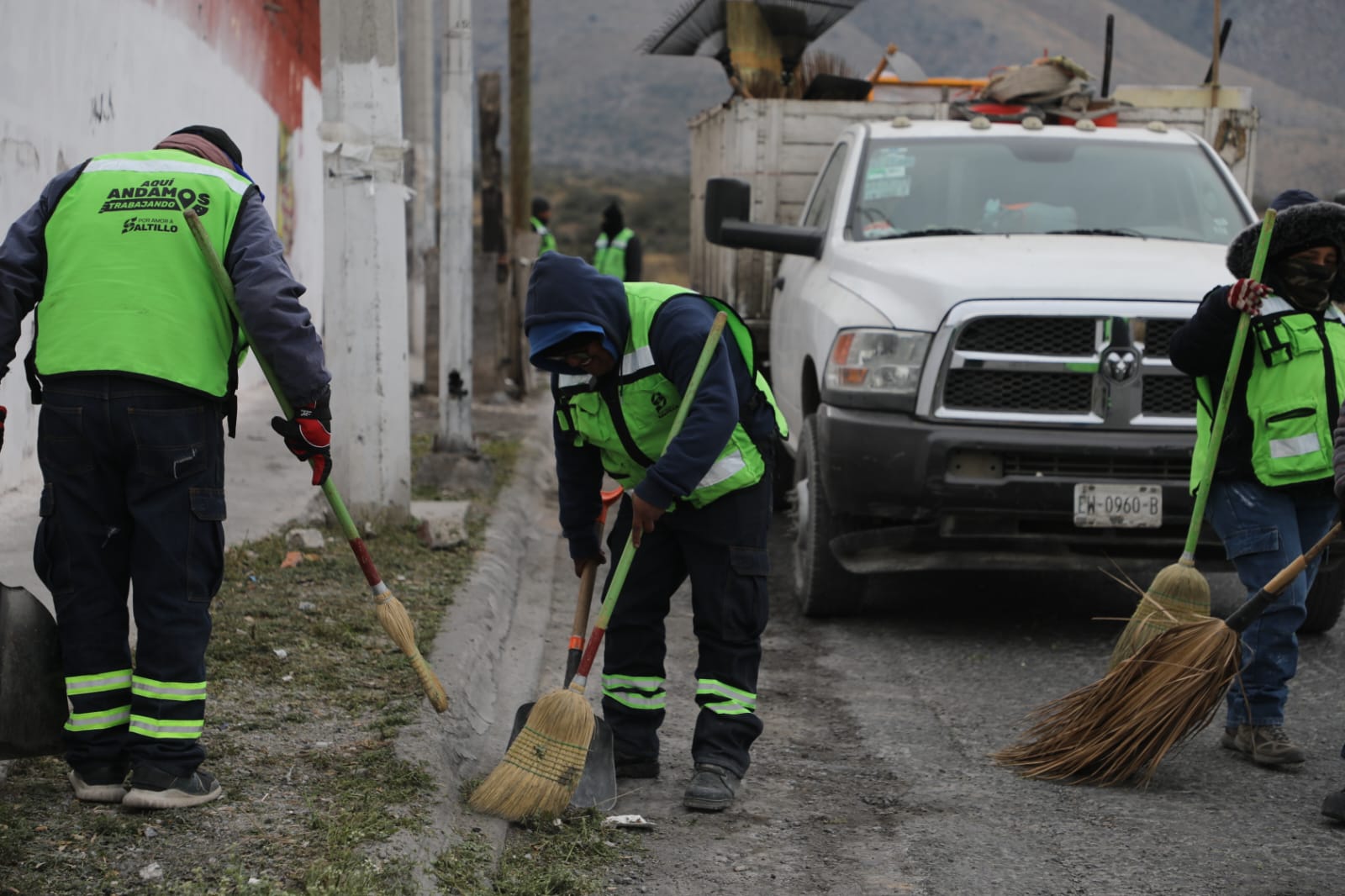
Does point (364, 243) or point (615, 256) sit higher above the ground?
point (364, 243)

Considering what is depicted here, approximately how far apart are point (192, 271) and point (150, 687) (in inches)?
39.5

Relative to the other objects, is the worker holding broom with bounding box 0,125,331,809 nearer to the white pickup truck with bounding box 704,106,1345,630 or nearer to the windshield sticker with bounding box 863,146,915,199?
the white pickup truck with bounding box 704,106,1345,630

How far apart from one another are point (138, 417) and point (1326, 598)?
4946 mm

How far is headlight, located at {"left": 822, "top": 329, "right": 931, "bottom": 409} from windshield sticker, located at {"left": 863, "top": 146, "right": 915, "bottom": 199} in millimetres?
1372

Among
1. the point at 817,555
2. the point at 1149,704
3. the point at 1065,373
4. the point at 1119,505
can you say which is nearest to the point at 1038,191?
the point at 1065,373

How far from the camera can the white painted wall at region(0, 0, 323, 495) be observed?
7.31 m

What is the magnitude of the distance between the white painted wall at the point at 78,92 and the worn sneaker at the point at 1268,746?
17.4 feet

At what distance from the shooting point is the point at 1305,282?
4.96 metres

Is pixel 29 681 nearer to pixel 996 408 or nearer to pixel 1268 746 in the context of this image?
pixel 1268 746

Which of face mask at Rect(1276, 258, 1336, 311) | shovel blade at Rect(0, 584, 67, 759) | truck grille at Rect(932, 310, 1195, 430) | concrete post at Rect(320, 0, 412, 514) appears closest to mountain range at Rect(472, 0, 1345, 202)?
concrete post at Rect(320, 0, 412, 514)

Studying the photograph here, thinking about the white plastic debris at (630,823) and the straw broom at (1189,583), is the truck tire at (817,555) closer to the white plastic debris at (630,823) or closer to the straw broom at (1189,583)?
the straw broom at (1189,583)

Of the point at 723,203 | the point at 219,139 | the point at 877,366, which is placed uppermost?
the point at 219,139

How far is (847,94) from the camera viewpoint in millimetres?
10008

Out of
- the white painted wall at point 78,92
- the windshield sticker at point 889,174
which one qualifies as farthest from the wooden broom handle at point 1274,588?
the white painted wall at point 78,92
